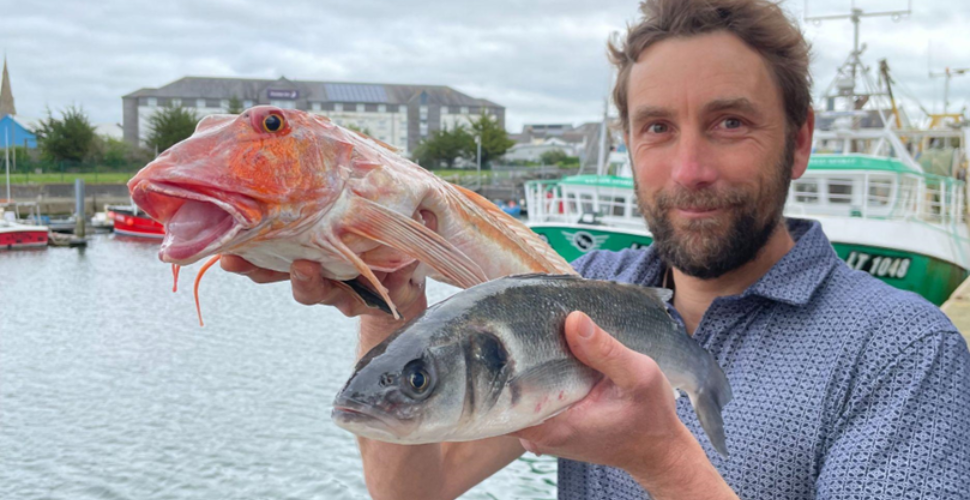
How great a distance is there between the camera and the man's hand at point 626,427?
176cm

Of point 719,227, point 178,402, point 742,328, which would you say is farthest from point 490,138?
point 742,328

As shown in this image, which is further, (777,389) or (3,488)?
(3,488)

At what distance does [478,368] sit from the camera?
1674 mm

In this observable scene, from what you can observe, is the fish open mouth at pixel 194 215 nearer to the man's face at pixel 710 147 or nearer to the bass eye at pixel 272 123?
the bass eye at pixel 272 123

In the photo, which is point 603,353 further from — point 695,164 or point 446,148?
point 446,148

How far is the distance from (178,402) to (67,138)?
6224 cm

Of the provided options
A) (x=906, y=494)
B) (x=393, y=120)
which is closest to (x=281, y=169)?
(x=906, y=494)

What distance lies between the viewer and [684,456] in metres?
1.98

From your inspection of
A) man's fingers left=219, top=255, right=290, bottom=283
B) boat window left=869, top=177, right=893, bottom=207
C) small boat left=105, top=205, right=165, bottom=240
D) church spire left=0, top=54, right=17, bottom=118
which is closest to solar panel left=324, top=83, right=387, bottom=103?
church spire left=0, top=54, right=17, bottom=118

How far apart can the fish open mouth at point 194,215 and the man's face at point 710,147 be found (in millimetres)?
1485

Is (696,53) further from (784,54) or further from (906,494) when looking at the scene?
(906,494)

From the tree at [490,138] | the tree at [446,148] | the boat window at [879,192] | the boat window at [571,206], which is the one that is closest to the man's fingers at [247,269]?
the boat window at [879,192]

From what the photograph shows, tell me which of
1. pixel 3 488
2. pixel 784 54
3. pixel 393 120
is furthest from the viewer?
pixel 393 120

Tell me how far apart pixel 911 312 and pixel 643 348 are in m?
0.94
